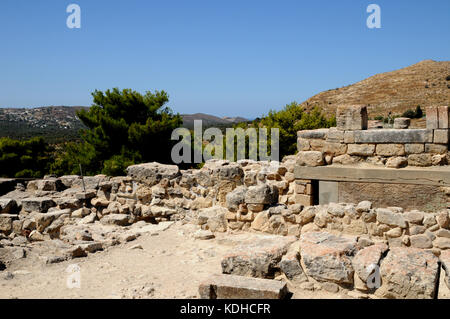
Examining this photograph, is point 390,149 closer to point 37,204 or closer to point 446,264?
point 446,264

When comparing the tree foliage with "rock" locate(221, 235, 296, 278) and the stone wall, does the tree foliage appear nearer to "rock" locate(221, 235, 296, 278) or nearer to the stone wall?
the stone wall

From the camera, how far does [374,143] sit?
6945mm

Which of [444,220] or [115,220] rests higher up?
[444,220]

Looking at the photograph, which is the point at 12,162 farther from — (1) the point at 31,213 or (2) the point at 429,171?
(2) the point at 429,171

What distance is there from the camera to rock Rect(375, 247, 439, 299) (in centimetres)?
336

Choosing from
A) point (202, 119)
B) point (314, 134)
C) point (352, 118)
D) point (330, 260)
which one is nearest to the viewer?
point (330, 260)

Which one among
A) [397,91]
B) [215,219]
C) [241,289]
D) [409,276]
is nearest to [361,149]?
[215,219]

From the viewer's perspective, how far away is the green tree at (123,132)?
1794cm

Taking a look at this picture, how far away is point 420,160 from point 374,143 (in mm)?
798

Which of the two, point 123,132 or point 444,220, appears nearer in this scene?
point 444,220

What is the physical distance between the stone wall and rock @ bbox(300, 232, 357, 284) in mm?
3178

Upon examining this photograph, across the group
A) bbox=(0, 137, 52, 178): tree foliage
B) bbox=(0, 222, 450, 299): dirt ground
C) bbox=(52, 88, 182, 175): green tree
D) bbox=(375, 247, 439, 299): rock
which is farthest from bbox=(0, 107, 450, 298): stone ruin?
bbox=(0, 137, 52, 178): tree foliage

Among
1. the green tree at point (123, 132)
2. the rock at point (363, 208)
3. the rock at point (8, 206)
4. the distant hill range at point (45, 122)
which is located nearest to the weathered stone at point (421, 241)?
the rock at point (363, 208)

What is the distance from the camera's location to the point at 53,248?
5.77 m
